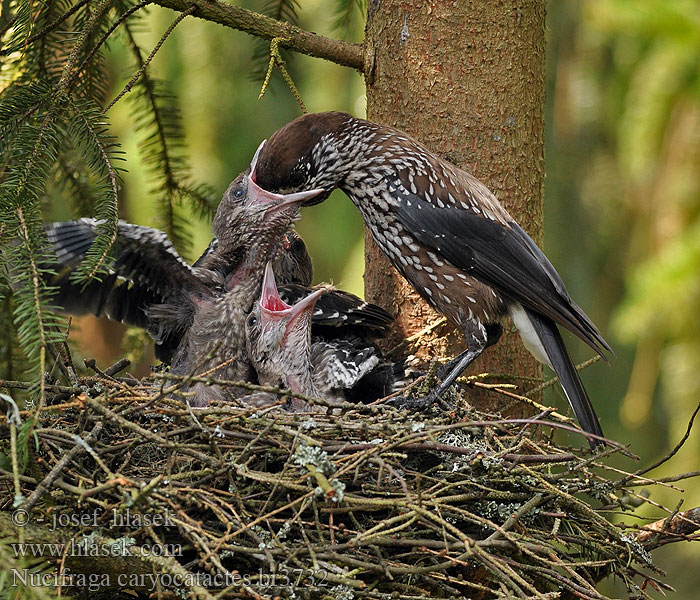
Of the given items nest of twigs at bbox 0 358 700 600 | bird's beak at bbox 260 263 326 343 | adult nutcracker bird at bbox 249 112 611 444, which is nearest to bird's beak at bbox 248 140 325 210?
adult nutcracker bird at bbox 249 112 611 444

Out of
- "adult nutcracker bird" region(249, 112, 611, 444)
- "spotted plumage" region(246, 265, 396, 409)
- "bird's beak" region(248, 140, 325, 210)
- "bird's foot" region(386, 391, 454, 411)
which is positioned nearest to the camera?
"bird's foot" region(386, 391, 454, 411)

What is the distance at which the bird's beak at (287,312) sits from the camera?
3.24 m

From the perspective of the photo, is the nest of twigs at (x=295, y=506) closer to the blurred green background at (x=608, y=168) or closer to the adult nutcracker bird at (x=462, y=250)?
the adult nutcracker bird at (x=462, y=250)

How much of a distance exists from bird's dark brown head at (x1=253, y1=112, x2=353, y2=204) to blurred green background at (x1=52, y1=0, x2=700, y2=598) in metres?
0.65

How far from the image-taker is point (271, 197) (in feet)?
11.1

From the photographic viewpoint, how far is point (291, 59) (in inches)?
150

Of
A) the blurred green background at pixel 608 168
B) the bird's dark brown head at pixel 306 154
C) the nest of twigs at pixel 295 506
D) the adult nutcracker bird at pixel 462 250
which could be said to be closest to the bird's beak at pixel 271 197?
the bird's dark brown head at pixel 306 154

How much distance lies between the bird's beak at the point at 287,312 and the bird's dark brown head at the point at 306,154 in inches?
16.6

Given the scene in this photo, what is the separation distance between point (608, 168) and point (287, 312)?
4.00 m

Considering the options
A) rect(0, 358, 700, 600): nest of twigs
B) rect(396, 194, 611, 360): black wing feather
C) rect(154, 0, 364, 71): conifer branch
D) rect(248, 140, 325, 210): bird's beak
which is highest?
rect(154, 0, 364, 71): conifer branch

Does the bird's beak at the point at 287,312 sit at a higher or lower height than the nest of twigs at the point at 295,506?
higher

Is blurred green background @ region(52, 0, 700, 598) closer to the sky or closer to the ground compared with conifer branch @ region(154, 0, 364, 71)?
closer to the ground

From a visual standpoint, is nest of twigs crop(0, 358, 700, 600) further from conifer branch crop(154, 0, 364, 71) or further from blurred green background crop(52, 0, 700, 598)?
blurred green background crop(52, 0, 700, 598)

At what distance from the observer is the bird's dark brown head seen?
3230mm
